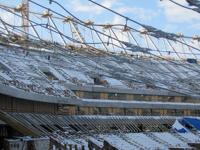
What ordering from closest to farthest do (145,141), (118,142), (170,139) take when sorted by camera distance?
1. (118,142)
2. (145,141)
3. (170,139)

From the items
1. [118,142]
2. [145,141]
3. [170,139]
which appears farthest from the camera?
[170,139]

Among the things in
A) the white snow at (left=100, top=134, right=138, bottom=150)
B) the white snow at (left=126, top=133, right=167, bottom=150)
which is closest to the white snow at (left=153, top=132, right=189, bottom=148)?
the white snow at (left=126, top=133, right=167, bottom=150)

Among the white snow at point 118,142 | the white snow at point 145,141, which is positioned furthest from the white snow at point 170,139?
the white snow at point 118,142

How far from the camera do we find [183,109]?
50594 mm

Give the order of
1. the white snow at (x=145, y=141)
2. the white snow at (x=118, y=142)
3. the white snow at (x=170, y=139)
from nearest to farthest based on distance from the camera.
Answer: the white snow at (x=118, y=142) → the white snow at (x=145, y=141) → the white snow at (x=170, y=139)

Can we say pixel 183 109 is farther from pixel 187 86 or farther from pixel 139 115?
pixel 139 115

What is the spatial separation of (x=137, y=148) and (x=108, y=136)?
276 centimetres

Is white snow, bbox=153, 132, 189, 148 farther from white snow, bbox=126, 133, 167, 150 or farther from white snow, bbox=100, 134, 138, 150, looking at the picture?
white snow, bbox=100, 134, 138, 150

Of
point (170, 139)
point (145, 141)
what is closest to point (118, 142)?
point (145, 141)

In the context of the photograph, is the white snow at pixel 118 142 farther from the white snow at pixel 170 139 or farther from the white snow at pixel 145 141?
the white snow at pixel 170 139

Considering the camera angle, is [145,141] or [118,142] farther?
[145,141]

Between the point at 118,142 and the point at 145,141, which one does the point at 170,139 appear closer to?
the point at 145,141

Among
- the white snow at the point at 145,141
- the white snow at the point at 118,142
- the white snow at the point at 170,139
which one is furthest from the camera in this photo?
the white snow at the point at 170,139

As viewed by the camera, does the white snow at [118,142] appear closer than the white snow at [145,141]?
Yes
